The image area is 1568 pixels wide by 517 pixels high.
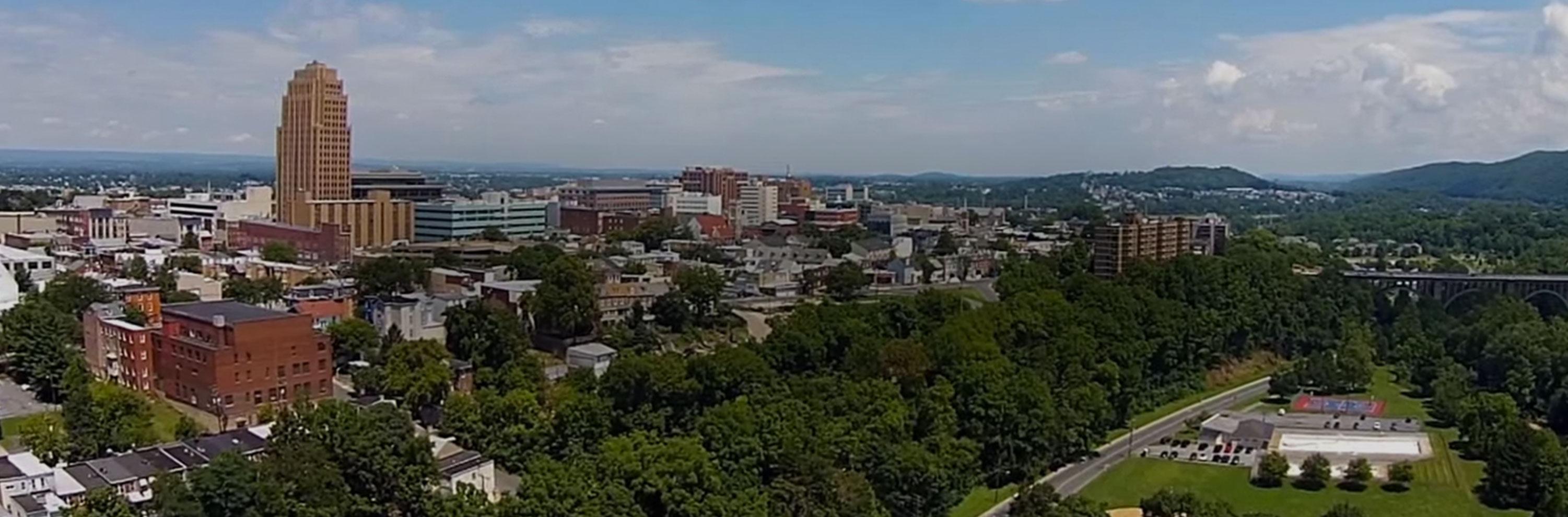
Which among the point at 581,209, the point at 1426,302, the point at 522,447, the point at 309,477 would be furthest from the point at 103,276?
the point at 1426,302

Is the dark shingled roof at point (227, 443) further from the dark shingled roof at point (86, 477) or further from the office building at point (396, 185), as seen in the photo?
the office building at point (396, 185)

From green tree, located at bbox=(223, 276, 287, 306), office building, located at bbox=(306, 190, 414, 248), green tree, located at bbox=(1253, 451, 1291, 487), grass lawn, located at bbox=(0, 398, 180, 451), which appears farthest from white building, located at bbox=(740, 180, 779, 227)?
green tree, located at bbox=(1253, 451, 1291, 487)

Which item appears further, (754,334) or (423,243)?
(423,243)

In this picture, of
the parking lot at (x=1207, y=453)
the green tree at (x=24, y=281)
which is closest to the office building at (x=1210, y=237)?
the parking lot at (x=1207, y=453)

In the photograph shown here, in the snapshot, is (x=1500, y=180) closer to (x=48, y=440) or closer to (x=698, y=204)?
(x=698, y=204)

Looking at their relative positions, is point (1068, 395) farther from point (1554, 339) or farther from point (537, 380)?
point (1554, 339)

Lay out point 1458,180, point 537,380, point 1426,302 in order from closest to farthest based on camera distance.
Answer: point 537,380, point 1426,302, point 1458,180

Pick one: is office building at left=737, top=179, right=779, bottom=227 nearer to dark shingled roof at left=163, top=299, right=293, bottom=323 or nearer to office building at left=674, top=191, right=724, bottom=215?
office building at left=674, top=191, right=724, bottom=215
